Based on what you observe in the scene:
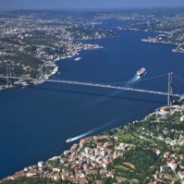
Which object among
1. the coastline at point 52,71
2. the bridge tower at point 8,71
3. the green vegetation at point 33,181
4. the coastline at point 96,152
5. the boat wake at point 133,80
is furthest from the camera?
the bridge tower at point 8,71

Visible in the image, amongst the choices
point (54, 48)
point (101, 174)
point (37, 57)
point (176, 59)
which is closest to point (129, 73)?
point (176, 59)

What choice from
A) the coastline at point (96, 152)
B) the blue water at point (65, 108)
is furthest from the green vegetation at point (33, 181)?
the blue water at point (65, 108)

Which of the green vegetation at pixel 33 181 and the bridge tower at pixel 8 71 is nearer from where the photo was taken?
the green vegetation at pixel 33 181

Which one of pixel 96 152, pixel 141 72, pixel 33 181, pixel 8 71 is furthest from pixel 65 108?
pixel 8 71

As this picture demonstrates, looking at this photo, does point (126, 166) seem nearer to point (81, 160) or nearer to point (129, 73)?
point (81, 160)

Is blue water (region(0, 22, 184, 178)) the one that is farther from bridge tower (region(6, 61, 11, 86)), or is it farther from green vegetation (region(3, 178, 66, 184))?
green vegetation (region(3, 178, 66, 184))

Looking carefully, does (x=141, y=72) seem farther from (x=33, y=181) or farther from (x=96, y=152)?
(x=33, y=181)

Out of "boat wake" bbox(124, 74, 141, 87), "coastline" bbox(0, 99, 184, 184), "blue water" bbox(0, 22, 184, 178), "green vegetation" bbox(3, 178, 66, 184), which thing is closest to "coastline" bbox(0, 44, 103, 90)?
"blue water" bbox(0, 22, 184, 178)

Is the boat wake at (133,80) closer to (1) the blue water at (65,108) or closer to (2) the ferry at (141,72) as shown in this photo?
(2) the ferry at (141,72)
